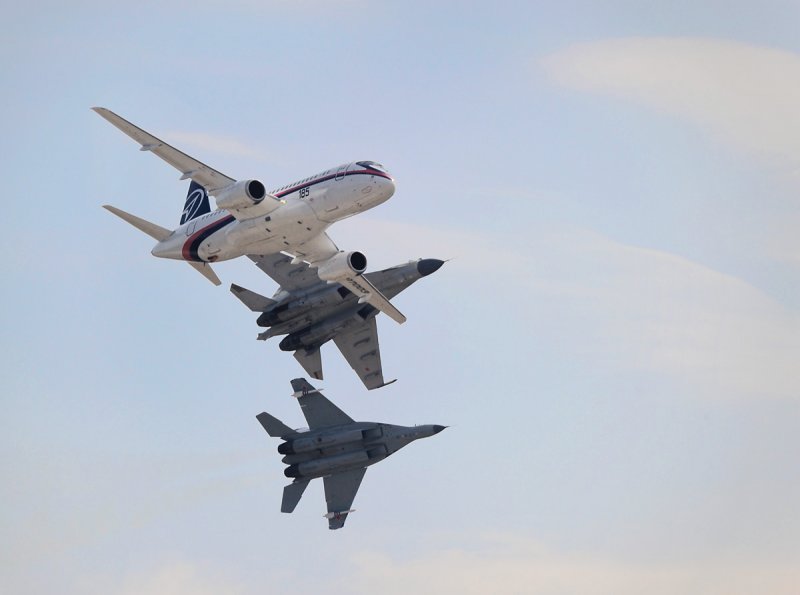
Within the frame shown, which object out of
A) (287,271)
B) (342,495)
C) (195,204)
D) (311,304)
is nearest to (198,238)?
(195,204)

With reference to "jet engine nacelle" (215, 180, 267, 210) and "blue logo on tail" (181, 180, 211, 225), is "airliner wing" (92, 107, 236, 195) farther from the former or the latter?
"blue logo on tail" (181, 180, 211, 225)

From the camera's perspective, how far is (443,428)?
94.8 meters

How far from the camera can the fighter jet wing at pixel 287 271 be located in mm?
99500

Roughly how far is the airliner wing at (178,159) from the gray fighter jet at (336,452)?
1985 centimetres

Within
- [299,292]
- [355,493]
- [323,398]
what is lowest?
[355,493]

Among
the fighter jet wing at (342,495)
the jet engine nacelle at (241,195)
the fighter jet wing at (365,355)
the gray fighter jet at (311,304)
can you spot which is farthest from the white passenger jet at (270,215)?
the fighter jet wing at (342,495)

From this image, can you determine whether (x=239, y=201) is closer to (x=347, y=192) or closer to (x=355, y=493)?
(x=347, y=192)

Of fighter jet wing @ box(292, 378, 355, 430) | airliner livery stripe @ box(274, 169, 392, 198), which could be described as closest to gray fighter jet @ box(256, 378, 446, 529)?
fighter jet wing @ box(292, 378, 355, 430)

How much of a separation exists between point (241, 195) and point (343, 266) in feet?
29.6

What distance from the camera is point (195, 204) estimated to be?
95438mm

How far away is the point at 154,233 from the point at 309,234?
39.5ft

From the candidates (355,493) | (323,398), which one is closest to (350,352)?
(323,398)

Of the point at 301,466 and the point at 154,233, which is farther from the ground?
the point at 154,233

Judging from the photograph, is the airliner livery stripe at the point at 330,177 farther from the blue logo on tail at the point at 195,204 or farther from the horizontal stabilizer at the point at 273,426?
the horizontal stabilizer at the point at 273,426
